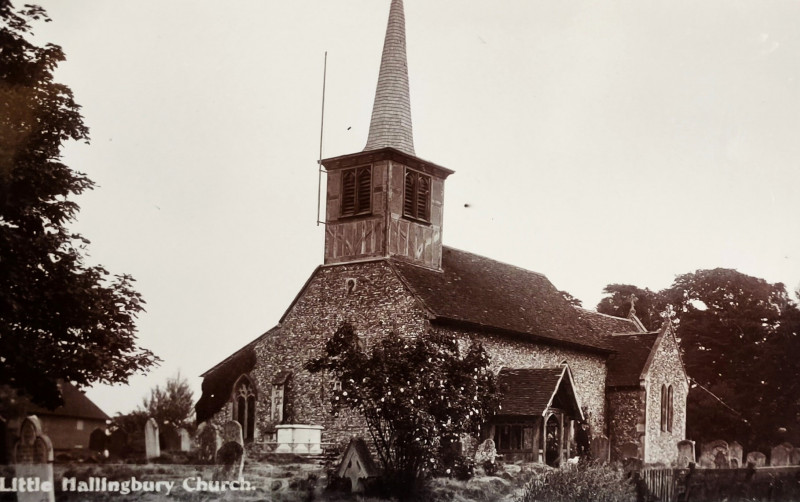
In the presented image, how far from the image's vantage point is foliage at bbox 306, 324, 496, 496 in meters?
25.6

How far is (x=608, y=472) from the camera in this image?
25172 millimetres

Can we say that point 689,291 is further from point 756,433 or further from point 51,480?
point 51,480

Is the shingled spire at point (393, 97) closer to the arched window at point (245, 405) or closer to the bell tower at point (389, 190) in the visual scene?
the bell tower at point (389, 190)

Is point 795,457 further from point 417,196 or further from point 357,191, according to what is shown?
point 357,191

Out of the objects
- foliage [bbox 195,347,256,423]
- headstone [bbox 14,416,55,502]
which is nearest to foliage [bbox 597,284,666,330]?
foliage [bbox 195,347,256,423]

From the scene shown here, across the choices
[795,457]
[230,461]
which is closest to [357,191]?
[230,461]

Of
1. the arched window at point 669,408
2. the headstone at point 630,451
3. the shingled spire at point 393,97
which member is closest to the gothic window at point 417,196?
the shingled spire at point 393,97

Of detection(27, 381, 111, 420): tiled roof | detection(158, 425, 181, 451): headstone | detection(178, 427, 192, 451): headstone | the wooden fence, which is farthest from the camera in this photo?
detection(158, 425, 181, 451): headstone

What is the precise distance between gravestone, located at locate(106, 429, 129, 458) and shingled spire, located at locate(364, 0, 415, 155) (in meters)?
13.9

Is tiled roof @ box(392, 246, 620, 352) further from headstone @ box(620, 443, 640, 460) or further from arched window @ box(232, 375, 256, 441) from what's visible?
arched window @ box(232, 375, 256, 441)

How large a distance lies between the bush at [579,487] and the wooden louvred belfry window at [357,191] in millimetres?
12343

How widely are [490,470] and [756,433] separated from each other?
2017 cm

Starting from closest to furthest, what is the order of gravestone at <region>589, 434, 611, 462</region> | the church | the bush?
the bush → gravestone at <region>589, 434, 611, 462</region> → the church

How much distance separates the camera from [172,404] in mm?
29172
